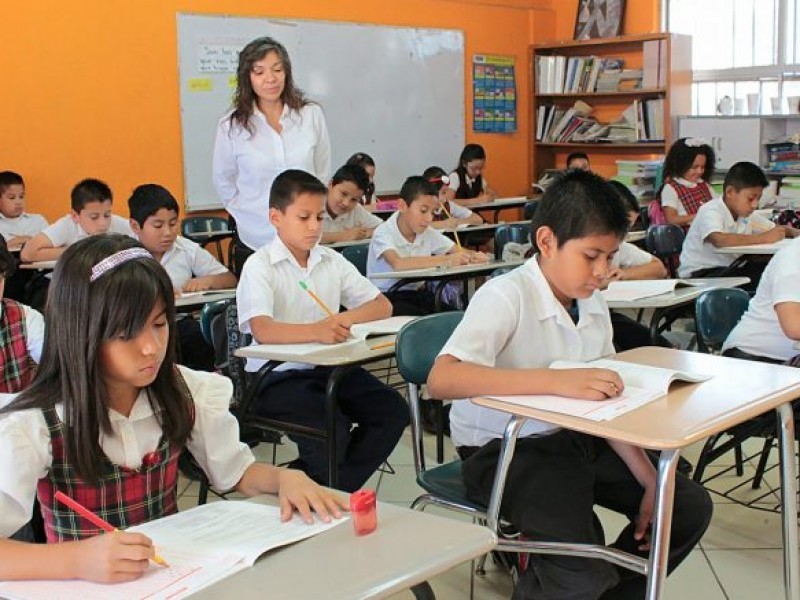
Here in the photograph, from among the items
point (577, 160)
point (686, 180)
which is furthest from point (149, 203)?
point (577, 160)

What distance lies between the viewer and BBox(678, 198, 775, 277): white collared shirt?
4863 mm

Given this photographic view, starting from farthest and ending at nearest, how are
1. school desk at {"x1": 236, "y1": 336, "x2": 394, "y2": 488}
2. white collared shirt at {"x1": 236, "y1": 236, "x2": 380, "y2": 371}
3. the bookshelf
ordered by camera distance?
the bookshelf → white collared shirt at {"x1": 236, "y1": 236, "x2": 380, "y2": 371} → school desk at {"x1": 236, "y1": 336, "x2": 394, "y2": 488}

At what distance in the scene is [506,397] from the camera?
185cm

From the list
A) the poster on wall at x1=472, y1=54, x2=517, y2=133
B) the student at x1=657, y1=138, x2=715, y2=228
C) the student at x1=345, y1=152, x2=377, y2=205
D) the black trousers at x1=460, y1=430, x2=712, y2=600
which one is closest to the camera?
the black trousers at x1=460, y1=430, x2=712, y2=600

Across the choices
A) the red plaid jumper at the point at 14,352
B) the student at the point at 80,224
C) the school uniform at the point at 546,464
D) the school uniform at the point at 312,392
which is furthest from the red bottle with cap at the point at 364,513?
the student at the point at 80,224

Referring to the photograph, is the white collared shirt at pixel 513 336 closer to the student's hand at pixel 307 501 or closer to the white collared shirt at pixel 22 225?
the student's hand at pixel 307 501

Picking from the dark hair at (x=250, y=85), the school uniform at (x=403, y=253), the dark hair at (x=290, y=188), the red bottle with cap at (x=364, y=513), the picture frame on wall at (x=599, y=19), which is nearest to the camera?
the red bottle with cap at (x=364, y=513)

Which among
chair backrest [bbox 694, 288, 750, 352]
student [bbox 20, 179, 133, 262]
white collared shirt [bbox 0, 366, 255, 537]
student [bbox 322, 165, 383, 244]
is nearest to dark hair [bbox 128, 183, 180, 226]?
student [bbox 20, 179, 133, 262]

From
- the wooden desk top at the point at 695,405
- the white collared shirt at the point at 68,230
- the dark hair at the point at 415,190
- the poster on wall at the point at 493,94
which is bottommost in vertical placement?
the wooden desk top at the point at 695,405

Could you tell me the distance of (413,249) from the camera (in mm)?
4844

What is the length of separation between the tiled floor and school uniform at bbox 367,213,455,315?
1.35 m

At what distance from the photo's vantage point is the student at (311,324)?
2762 mm

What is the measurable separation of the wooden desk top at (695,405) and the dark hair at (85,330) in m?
0.71

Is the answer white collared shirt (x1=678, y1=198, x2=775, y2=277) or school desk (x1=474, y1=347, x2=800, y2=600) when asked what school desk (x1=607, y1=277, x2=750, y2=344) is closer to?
school desk (x1=474, y1=347, x2=800, y2=600)
